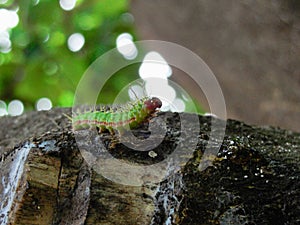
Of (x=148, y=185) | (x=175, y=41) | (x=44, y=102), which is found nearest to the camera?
(x=148, y=185)

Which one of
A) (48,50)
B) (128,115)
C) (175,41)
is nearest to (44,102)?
(48,50)

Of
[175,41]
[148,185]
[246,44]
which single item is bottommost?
[148,185]

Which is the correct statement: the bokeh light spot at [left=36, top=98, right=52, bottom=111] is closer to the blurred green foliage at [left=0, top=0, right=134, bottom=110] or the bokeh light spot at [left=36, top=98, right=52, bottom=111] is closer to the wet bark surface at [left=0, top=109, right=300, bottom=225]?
the blurred green foliage at [left=0, top=0, right=134, bottom=110]

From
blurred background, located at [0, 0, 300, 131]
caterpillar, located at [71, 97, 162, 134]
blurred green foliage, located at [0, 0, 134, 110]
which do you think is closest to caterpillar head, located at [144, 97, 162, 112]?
caterpillar, located at [71, 97, 162, 134]

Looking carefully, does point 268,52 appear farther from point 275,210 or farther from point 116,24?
point 116,24

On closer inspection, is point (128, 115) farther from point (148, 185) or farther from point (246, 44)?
point (246, 44)

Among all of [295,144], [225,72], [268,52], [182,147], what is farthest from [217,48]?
[182,147]

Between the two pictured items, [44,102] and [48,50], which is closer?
[44,102]

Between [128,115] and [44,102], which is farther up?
[44,102]
